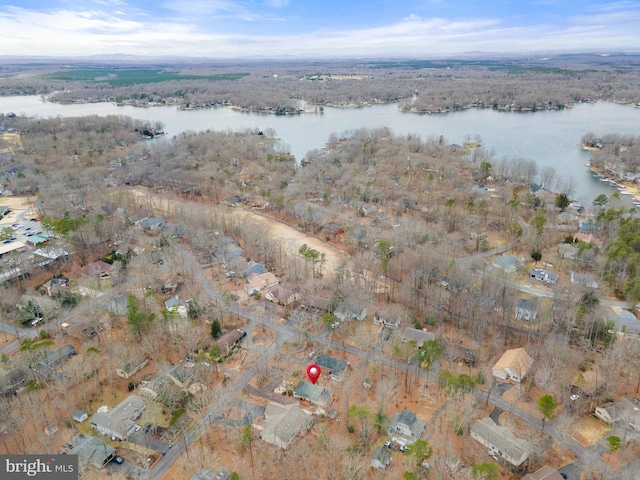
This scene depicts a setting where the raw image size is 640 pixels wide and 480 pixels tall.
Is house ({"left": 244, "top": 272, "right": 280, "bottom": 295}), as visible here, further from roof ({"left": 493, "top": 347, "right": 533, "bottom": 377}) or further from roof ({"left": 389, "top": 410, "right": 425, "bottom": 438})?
roof ({"left": 493, "top": 347, "right": 533, "bottom": 377})

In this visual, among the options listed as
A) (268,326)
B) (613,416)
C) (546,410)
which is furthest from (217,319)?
(613,416)

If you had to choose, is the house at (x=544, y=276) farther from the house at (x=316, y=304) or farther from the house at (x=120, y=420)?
the house at (x=120, y=420)

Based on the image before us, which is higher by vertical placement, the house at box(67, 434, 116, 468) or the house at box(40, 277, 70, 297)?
the house at box(40, 277, 70, 297)

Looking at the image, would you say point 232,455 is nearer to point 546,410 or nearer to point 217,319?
point 217,319

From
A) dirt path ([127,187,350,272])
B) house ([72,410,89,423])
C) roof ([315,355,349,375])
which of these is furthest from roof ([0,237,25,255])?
roof ([315,355,349,375])

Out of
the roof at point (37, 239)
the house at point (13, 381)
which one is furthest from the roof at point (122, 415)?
the roof at point (37, 239)
